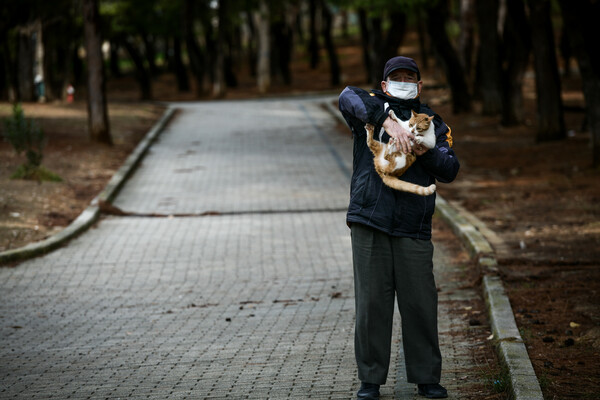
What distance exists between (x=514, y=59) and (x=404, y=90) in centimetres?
1683

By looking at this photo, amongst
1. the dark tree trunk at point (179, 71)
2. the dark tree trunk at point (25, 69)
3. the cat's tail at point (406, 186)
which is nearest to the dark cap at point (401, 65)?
the cat's tail at point (406, 186)

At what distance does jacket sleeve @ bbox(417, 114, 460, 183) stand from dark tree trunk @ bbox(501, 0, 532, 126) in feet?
51.8

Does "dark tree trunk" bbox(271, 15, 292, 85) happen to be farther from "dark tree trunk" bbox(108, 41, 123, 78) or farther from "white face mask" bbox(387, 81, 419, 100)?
"white face mask" bbox(387, 81, 419, 100)

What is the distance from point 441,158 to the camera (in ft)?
15.8

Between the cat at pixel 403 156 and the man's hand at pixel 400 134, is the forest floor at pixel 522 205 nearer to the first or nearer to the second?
the cat at pixel 403 156

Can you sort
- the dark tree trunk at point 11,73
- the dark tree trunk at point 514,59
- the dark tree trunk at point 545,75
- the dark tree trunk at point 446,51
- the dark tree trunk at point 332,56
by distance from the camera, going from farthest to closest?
the dark tree trunk at point 332,56 < the dark tree trunk at point 11,73 < the dark tree trunk at point 446,51 < the dark tree trunk at point 514,59 < the dark tree trunk at point 545,75

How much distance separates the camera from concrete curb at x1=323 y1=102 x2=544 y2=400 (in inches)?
196

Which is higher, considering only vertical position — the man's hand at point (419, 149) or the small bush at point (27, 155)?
the man's hand at point (419, 149)

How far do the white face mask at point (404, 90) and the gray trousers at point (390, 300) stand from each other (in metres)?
0.75

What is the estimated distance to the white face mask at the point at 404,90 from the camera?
4.86 m

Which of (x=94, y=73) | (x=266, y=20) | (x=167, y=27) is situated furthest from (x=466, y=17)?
(x=167, y=27)

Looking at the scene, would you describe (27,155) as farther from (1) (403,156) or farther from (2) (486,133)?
(2) (486,133)

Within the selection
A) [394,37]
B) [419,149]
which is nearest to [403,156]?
[419,149]

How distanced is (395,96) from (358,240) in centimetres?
82
